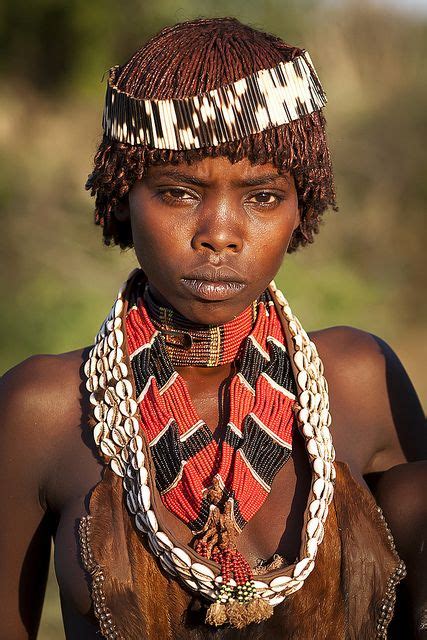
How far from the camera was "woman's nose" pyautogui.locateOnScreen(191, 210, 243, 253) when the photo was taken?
87.1 inches

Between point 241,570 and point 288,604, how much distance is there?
0.17 meters

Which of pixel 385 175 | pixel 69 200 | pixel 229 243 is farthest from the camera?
pixel 385 175

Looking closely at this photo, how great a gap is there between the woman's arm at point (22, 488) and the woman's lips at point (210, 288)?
474mm

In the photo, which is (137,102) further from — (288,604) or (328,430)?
(288,604)

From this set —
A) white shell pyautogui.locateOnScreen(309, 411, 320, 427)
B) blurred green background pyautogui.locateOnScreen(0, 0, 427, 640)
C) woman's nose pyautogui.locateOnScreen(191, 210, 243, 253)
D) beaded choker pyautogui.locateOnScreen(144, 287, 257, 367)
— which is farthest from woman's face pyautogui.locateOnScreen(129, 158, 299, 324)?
blurred green background pyautogui.locateOnScreen(0, 0, 427, 640)

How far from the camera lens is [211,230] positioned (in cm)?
221

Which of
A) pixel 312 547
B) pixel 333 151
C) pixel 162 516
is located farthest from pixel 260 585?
pixel 333 151

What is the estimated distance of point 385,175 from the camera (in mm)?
9102

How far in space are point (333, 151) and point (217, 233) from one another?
23.4ft

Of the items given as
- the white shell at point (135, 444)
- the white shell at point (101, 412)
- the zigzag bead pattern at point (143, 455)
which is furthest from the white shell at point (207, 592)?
the white shell at point (101, 412)

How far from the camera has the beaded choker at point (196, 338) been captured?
2.48 meters

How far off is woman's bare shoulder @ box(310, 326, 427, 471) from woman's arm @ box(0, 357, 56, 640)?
0.70 meters

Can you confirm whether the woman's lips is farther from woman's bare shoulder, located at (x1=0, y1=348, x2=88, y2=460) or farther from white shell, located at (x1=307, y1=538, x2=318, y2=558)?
white shell, located at (x1=307, y1=538, x2=318, y2=558)

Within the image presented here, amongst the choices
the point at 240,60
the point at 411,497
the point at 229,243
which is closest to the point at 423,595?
the point at 411,497
